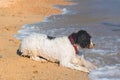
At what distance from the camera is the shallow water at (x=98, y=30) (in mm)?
9375

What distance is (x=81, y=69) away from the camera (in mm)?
9008

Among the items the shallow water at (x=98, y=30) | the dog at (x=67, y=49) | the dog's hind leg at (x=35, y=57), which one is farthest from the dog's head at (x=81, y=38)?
the dog's hind leg at (x=35, y=57)

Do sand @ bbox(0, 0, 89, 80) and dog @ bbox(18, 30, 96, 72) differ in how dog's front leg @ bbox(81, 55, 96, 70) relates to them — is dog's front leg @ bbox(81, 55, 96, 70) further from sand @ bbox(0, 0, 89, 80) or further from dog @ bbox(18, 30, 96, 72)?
sand @ bbox(0, 0, 89, 80)

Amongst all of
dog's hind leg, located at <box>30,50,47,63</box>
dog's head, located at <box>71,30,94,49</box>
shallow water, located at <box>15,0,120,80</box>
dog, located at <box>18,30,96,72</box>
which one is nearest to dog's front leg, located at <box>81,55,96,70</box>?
dog, located at <box>18,30,96,72</box>

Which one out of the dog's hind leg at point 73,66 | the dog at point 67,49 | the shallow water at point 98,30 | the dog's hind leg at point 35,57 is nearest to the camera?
the dog's hind leg at point 73,66

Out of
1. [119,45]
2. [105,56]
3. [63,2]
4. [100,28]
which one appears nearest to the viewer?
[105,56]

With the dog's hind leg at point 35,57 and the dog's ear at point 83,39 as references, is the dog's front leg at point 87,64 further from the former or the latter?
the dog's hind leg at point 35,57

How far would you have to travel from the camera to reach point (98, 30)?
14547 millimetres

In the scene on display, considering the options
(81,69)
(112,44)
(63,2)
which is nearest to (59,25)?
(112,44)

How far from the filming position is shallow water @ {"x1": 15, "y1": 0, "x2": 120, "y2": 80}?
30.8 feet

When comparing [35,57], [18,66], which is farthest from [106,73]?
[18,66]

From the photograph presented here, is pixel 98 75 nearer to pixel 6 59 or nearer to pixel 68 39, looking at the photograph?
pixel 68 39

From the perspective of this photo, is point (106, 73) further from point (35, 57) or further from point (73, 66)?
point (35, 57)

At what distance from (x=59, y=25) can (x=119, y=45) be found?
4.82 metres
